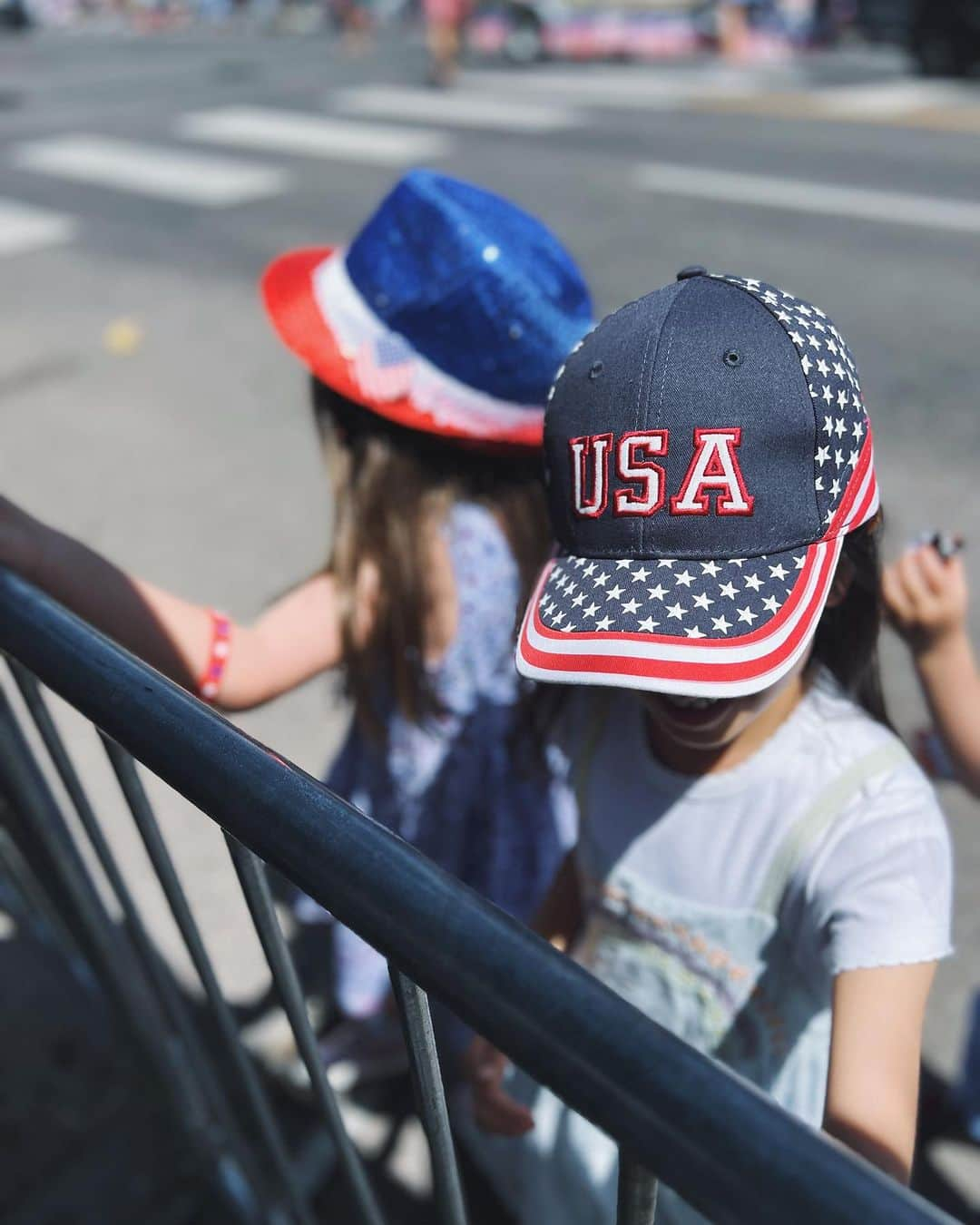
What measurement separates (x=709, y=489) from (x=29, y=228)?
28.4 feet

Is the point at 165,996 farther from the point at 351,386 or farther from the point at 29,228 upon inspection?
the point at 29,228

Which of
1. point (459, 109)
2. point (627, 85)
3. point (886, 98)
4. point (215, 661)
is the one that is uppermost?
point (215, 661)

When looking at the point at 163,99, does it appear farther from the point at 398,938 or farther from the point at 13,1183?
the point at 398,938

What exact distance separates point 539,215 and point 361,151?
3003 mm

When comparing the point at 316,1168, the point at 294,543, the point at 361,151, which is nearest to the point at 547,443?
the point at 316,1168

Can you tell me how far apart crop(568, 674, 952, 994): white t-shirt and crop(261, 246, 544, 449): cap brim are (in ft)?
1.40

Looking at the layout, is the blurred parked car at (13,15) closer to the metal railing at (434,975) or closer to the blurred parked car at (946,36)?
the blurred parked car at (946,36)

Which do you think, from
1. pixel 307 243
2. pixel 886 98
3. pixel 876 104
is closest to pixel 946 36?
pixel 886 98

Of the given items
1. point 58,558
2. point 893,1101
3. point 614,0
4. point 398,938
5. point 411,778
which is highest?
point 398,938

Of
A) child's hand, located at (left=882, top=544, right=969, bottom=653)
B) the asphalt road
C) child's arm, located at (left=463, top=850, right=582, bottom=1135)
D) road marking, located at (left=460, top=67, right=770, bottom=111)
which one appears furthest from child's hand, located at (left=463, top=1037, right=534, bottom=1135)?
road marking, located at (left=460, top=67, right=770, bottom=111)

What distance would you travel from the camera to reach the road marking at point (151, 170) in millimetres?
9414

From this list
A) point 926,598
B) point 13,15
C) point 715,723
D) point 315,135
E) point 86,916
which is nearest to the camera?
point 715,723

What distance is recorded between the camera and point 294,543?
4348 millimetres

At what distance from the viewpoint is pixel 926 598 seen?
1500 millimetres
